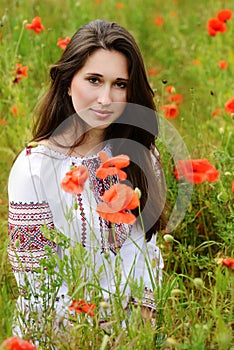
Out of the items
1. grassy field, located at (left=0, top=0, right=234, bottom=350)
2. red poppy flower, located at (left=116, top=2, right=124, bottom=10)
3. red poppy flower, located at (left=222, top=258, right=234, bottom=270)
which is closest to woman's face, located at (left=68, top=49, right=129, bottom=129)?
grassy field, located at (left=0, top=0, right=234, bottom=350)

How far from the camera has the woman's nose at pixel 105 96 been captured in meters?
2.07

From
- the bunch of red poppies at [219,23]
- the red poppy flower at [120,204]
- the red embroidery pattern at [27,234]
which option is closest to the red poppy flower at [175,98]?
the bunch of red poppies at [219,23]

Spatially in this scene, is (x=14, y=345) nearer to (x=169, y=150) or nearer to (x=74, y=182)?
(x=74, y=182)

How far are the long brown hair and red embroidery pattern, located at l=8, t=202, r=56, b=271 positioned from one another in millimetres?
258

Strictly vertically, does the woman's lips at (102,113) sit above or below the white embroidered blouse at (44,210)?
above

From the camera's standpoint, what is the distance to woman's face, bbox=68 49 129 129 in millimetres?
2102

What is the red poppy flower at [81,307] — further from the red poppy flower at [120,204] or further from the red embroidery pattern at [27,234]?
the red embroidery pattern at [27,234]

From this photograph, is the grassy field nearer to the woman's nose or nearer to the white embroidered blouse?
the white embroidered blouse

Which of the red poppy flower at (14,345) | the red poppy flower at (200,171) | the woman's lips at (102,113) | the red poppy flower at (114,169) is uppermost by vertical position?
the woman's lips at (102,113)

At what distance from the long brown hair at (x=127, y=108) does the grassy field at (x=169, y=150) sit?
8.3 inches

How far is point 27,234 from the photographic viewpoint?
2102 millimetres

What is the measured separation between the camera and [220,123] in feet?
11.3

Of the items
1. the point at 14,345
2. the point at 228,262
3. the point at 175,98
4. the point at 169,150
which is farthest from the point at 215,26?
the point at 14,345

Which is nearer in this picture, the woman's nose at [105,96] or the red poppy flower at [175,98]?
the woman's nose at [105,96]
